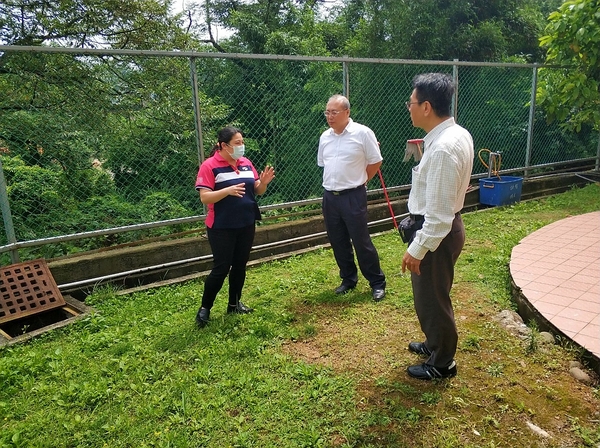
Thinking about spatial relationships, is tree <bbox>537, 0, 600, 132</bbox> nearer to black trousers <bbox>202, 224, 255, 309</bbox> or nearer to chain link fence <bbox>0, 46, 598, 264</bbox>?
chain link fence <bbox>0, 46, 598, 264</bbox>

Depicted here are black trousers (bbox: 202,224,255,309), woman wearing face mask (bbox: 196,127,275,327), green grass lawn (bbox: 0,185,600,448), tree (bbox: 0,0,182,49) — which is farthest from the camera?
tree (bbox: 0,0,182,49)

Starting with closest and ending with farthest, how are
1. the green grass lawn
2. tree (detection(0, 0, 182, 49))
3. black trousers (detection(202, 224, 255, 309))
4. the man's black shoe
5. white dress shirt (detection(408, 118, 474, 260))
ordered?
white dress shirt (detection(408, 118, 474, 260)) < the green grass lawn < the man's black shoe < black trousers (detection(202, 224, 255, 309)) < tree (detection(0, 0, 182, 49))

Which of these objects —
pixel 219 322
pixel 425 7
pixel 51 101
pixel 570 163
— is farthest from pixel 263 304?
pixel 425 7

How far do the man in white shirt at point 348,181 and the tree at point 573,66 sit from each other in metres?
4.68

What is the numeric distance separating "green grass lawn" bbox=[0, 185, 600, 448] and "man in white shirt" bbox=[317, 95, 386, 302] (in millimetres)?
334

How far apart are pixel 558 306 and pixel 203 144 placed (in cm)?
364

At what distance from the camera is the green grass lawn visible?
93.0 inches

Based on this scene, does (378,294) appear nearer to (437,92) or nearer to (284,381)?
(284,381)

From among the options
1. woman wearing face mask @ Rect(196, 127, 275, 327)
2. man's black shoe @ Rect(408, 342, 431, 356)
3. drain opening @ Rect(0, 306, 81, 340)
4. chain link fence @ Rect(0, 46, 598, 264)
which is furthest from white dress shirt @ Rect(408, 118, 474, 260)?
drain opening @ Rect(0, 306, 81, 340)

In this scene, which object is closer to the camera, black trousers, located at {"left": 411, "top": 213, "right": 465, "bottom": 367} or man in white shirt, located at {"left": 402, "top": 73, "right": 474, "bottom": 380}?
man in white shirt, located at {"left": 402, "top": 73, "right": 474, "bottom": 380}

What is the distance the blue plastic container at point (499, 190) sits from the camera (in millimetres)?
6988

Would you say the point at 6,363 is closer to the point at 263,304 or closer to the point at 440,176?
the point at 263,304

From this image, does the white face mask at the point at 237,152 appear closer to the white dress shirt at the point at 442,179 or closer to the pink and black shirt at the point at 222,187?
the pink and black shirt at the point at 222,187

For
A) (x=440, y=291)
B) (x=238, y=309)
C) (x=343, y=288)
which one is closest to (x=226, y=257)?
(x=238, y=309)
